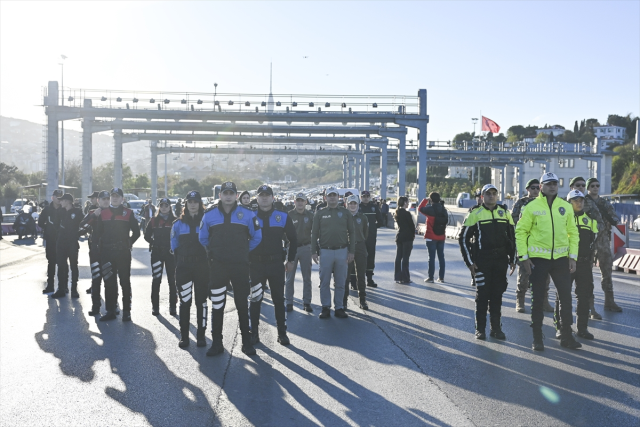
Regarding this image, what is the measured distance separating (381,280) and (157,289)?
5.68 m

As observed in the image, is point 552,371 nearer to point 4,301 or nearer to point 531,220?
point 531,220

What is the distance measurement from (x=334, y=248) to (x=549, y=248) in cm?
329

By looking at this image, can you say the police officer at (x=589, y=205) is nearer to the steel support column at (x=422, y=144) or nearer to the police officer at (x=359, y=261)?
the police officer at (x=359, y=261)

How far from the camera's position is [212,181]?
117 metres

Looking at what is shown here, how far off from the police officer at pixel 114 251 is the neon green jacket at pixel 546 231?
5.72 meters

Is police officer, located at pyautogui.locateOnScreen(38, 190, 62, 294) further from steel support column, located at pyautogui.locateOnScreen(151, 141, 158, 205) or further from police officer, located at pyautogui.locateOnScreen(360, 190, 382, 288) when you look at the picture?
steel support column, located at pyautogui.locateOnScreen(151, 141, 158, 205)

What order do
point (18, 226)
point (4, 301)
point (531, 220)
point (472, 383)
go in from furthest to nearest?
point (18, 226) < point (4, 301) < point (531, 220) < point (472, 383)

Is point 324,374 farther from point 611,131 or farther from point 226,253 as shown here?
point 611,131

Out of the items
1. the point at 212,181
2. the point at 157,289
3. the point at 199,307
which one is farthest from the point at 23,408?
the point at 212,181

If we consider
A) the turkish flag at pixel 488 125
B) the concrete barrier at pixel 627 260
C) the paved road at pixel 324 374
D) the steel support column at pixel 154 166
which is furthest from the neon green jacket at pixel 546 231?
the steel support column at pixel 154 166

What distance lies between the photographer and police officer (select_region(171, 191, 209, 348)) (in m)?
7.71

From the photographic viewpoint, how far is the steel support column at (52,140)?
34.8 meters

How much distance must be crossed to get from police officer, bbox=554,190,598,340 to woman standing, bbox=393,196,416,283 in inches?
194

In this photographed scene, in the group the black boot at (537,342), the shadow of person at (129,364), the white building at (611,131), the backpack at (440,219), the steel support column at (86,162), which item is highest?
the white building at (611,131)
